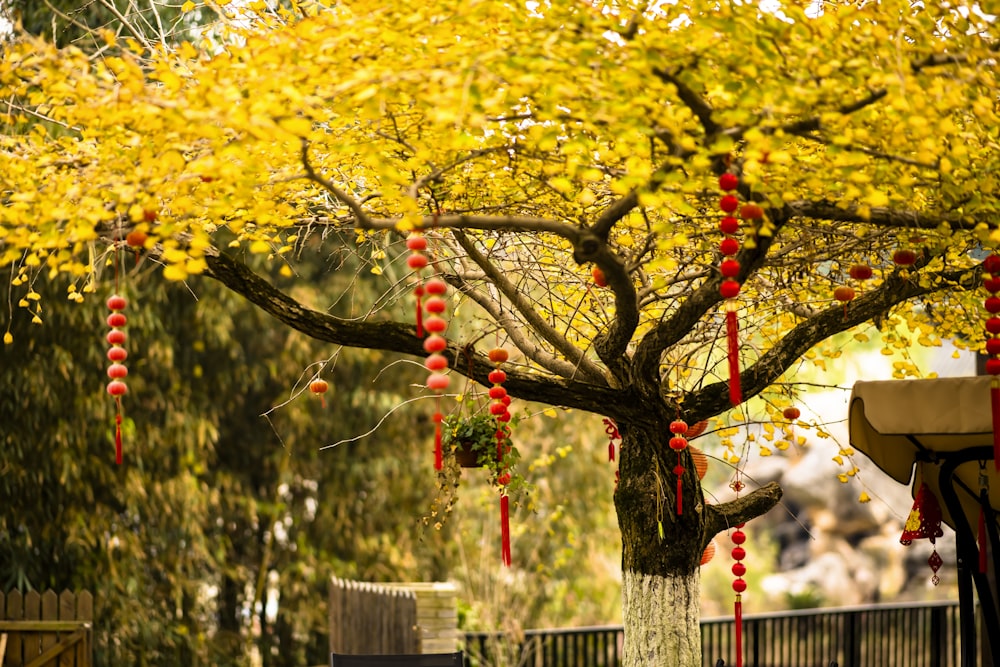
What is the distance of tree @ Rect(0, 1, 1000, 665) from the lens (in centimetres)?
234

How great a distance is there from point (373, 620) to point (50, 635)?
1.53 m

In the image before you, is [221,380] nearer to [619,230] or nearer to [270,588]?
[270,588]

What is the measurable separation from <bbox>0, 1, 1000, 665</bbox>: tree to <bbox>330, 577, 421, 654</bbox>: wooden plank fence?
5.90 ft

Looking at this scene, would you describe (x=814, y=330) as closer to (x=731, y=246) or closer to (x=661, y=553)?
→ (x=661, y=553)

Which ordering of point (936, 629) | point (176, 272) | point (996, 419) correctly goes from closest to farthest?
point (176, 272) < point (996, 419) < point (936, 629)

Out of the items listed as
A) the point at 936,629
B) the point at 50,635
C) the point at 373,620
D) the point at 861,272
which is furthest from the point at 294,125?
the point at 936,629

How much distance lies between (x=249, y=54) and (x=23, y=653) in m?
3.75

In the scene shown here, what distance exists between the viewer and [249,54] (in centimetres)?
263

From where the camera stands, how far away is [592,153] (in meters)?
2.90

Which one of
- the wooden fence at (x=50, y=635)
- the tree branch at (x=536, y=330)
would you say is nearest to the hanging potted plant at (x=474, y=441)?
the tree branch at (x=536, y=330)

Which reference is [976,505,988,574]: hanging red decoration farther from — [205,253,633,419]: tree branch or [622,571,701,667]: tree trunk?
[205,253,633,419]: tree branch

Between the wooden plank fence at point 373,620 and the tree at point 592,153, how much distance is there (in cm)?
180

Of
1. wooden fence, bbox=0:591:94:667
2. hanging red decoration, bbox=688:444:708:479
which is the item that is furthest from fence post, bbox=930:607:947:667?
wooden fence, bbox=0:591:94:667

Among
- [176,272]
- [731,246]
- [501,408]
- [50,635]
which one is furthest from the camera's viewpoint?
[50,635]
